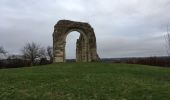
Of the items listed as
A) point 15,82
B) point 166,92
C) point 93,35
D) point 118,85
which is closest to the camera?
point 166,92

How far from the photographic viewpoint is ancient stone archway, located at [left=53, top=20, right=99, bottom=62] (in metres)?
35.2

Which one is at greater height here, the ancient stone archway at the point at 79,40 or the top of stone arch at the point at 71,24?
the top of stone arch at the point at 71,24

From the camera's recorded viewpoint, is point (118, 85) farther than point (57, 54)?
No

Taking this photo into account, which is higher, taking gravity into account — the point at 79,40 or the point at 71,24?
the point at 71,24

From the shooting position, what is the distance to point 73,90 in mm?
13922

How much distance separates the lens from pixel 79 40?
41156 mm

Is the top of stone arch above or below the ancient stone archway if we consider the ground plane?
above

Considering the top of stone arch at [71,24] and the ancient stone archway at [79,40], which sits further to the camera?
the top of stone arch at [71,24]

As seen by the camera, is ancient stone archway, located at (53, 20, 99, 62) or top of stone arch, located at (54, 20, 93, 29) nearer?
ancient stone archway, located at (53, 20, 99, 62)

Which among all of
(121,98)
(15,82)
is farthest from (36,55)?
(121,98)

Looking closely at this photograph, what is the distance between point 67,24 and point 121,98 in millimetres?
24777

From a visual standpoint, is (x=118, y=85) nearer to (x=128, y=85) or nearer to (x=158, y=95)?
(x=128, y=85)

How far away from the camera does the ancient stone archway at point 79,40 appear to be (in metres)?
35.2

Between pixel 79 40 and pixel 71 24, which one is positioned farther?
pixel 79 40
